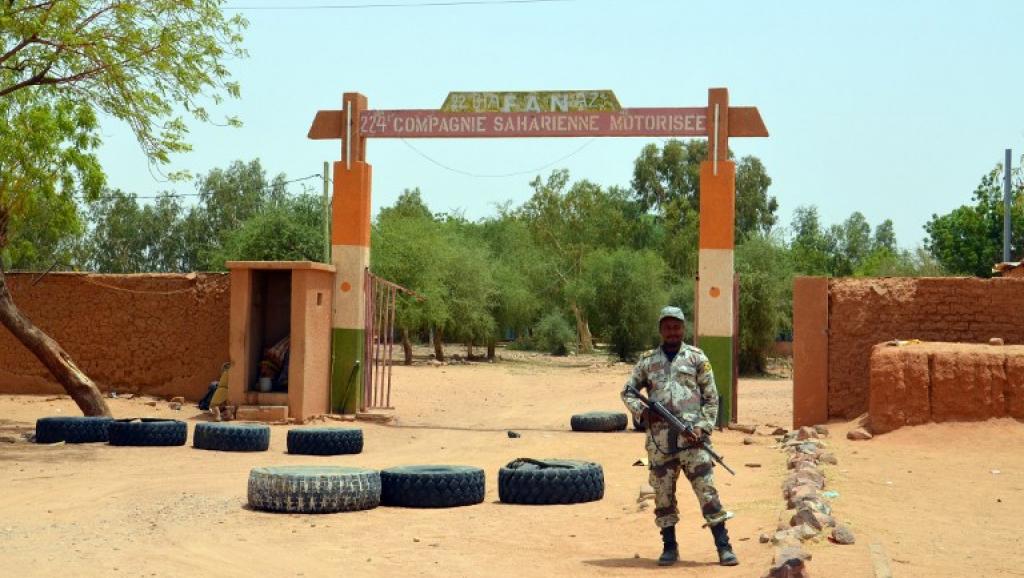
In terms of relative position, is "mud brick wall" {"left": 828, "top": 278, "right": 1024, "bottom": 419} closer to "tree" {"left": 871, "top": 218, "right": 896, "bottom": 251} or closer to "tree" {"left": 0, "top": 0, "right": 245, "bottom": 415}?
"tree" {"left": 0, "top": 0, "right": 245, "bottom": 415}

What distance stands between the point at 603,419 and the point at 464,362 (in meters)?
25.9

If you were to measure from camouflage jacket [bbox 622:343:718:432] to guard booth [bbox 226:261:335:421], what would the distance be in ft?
38.7

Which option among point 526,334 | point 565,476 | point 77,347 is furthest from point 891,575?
point 526,334

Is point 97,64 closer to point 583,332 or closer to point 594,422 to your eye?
point 594,422

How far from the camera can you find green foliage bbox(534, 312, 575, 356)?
178 ft

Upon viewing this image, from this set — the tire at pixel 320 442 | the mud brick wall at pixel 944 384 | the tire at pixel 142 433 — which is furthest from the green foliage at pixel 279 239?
the mud brick wall at pixel 944 384

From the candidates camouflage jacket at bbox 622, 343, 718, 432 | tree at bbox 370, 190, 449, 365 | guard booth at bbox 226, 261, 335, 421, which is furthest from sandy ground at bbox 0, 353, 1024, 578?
tree at bbox 370, 190, 449, 365

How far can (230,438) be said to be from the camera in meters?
15.9

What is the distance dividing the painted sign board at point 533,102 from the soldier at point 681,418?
12492 millimetres

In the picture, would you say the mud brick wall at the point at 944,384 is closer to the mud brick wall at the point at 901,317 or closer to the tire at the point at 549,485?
the mud brick wall at the point at 901,317

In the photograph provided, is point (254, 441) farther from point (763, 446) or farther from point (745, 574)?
point (745, 574)

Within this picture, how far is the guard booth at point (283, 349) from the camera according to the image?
19734mm

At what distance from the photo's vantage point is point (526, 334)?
2474 inches

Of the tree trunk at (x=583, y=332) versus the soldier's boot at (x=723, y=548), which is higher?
the tree trunk at (x=583, y=332)
